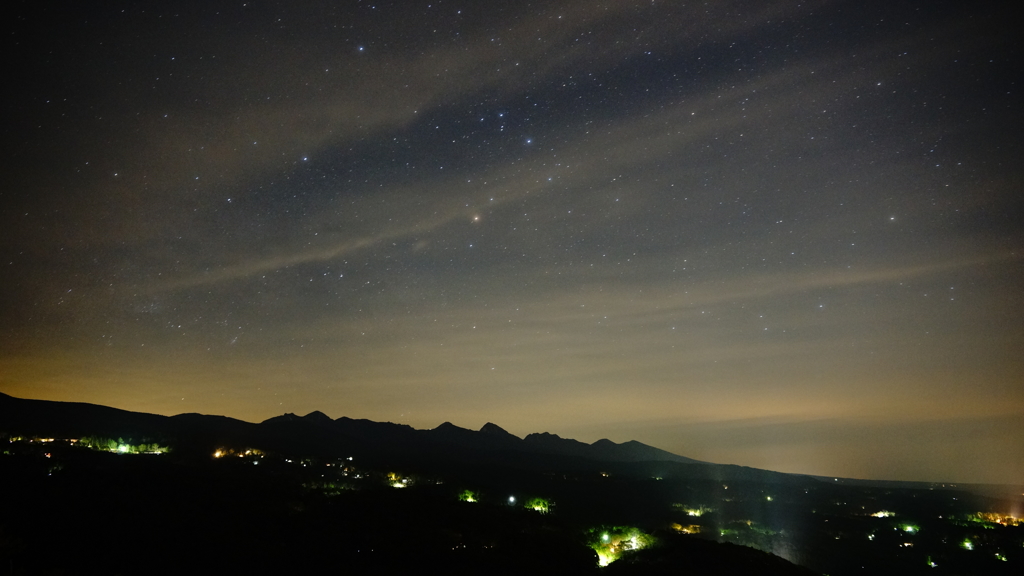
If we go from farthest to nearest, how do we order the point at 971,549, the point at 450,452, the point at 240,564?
1. the point at 450,452
2. the point at 971,549
3. the point at 240,564

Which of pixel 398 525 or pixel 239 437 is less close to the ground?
pixel 398 525

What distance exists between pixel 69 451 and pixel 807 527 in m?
114

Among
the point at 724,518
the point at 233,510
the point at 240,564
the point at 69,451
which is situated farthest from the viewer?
the point at 724,518

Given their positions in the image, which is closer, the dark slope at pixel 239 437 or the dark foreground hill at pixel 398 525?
the dark foreground hill at pixel 398 525

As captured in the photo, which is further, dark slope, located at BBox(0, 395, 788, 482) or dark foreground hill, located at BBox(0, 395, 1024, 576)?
dark slope, located at BBox(0, 395, 788, 482)

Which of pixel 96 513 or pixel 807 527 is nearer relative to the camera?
pixel 96 513

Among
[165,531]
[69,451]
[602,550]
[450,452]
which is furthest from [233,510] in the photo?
[450,452]

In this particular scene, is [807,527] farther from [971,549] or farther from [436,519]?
[436,519]

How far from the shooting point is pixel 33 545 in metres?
35.6

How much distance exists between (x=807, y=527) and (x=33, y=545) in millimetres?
93322

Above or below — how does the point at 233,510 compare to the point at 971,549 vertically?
above

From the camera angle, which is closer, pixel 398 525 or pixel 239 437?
pixel 398 525

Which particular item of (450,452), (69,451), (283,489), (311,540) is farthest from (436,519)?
(450,452)

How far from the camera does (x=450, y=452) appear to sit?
179000 mm
